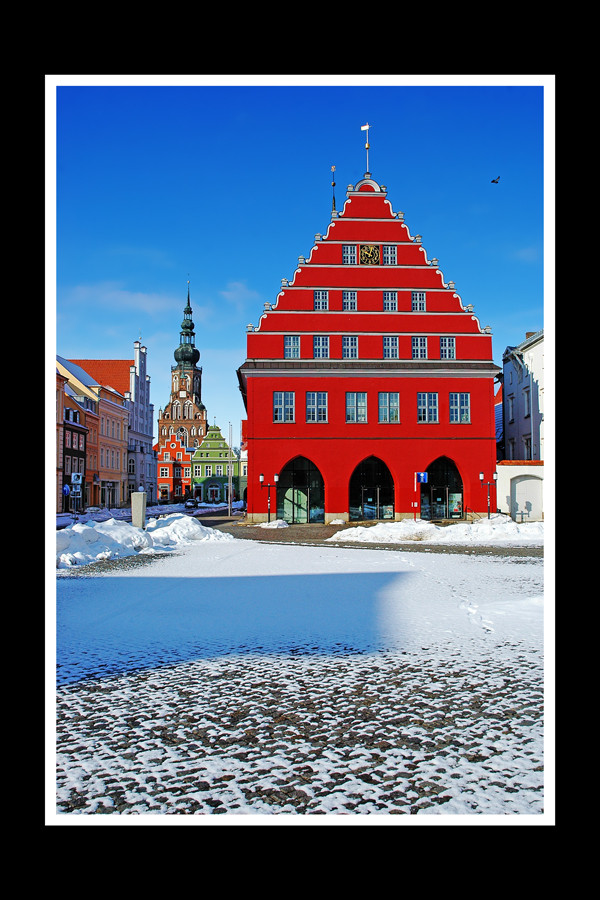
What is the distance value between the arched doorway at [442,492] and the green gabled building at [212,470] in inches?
2236

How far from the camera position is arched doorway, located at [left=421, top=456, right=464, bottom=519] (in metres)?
32.2

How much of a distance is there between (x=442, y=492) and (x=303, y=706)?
94.6ft

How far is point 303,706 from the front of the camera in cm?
463

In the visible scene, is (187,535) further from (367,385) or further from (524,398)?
(524,398)

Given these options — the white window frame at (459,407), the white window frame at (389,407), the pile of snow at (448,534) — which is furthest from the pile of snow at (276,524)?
the white window frame at (459,407)

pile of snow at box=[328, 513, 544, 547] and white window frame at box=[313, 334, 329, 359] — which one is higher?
white window frame at box=[313, 334, 329, 359]

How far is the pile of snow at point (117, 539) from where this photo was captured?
1487 cm

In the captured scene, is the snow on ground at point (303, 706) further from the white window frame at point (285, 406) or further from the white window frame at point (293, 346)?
the white window frame at point (293, 346)

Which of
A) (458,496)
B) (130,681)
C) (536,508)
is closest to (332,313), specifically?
(458,496)

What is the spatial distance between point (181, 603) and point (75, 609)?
1471mm

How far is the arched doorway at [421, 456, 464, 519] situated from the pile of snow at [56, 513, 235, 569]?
13.5 metres

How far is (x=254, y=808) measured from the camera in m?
3.11

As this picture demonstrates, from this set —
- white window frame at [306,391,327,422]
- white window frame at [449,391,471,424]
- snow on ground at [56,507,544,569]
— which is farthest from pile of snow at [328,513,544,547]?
white window frame at [449,391,471,424]

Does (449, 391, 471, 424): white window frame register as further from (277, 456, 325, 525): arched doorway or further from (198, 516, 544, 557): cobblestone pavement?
(198, 516, 544, 557): cobblestone pavement
